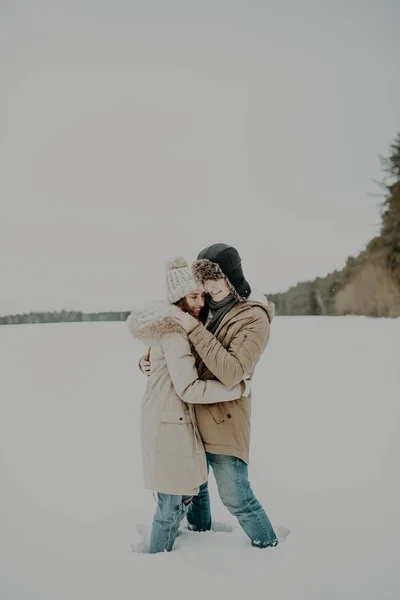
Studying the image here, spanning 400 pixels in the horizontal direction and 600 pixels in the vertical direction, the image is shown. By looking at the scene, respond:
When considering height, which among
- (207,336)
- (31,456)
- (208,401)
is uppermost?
(207,336)

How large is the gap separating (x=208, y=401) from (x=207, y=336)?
38cm

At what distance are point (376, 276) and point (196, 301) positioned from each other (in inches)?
756

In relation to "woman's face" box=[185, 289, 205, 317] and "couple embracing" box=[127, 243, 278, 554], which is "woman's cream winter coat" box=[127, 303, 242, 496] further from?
"woman's face" box=[185, 289, 205, 317]

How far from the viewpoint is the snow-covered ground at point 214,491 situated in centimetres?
246

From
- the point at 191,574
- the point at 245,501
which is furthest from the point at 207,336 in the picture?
the point at 191,574

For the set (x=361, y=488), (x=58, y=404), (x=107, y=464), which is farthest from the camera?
(x=58, y=404)

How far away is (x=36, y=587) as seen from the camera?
2.44 meters

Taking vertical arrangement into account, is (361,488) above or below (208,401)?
below

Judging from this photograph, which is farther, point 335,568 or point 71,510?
point 71,510

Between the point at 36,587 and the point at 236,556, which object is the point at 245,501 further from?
the point at 36,587

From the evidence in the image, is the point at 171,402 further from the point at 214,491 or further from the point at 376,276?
the point at 376,276

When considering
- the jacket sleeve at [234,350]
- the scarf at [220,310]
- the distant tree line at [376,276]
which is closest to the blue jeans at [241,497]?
the jacket sleeve at [234,350]

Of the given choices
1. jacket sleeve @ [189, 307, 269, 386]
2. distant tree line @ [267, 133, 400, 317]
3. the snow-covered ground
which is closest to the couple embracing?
jacket sleeve @ [189, 307, 269, 386]

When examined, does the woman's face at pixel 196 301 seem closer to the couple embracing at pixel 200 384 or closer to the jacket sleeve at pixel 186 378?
the couple embracing at pixel 200 384
